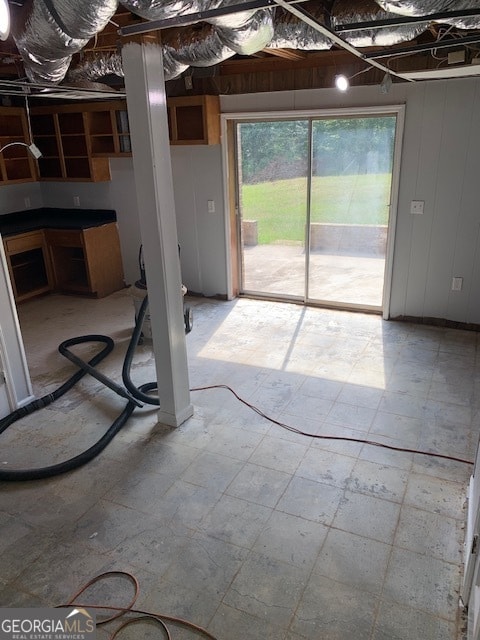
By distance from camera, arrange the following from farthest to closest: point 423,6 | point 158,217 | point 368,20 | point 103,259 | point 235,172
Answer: point 103,259
point 235,172
point 158,217
point 368,20
point 423,6

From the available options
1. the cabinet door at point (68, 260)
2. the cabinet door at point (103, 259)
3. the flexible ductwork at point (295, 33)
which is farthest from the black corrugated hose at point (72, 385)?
the flexible ductwork at point (295, 33)

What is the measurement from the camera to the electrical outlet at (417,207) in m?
4.52

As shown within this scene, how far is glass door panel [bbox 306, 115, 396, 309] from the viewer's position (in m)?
4.69

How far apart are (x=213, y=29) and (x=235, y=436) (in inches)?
103

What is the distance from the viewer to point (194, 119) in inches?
200

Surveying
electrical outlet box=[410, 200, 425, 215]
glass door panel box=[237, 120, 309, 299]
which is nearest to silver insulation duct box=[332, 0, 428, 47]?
electrical outlet box=[410, 200, 425, 215]

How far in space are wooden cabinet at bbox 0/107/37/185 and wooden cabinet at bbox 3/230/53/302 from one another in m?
0.75

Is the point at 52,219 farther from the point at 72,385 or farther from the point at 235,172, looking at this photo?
the point at 72,385

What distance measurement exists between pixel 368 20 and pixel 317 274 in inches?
115

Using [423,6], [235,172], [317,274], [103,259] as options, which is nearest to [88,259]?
[103,259]

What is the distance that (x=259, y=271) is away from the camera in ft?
18.9

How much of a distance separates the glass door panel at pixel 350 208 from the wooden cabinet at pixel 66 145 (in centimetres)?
265

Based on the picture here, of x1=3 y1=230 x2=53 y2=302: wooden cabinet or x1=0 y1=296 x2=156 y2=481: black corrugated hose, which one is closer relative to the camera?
x1=0 y1=296 x2=156 y2=481: black corrugated hose

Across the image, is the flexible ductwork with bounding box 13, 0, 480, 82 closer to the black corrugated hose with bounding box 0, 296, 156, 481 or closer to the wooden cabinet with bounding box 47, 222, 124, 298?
the black corrugated hose with bounding box 0, 296, 156, 481
